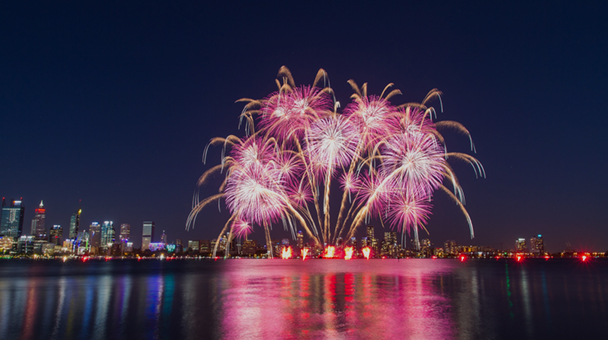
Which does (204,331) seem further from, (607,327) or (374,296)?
(607,327)

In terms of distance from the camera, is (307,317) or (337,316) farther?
(337,316)

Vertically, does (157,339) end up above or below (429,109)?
below

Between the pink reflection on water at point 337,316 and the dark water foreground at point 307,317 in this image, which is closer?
the pink reflection on water at point 337,316

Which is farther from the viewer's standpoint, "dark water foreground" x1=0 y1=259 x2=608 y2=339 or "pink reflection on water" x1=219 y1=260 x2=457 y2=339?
"dark water foreground" x1=0 y1=259 x2=608 y2=339

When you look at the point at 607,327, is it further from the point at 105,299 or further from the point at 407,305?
the point at 105,299

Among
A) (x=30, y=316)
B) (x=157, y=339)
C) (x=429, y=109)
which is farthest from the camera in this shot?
Result: (x=429, y=109)

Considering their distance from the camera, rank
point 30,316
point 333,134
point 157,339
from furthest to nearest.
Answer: point 333,134, point 30,316, point 157,339

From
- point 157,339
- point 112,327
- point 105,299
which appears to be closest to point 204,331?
point 157,339

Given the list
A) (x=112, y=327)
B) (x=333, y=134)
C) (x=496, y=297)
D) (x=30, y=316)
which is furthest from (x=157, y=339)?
(x=333, y=134)

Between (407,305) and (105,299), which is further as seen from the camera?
(105,299)
